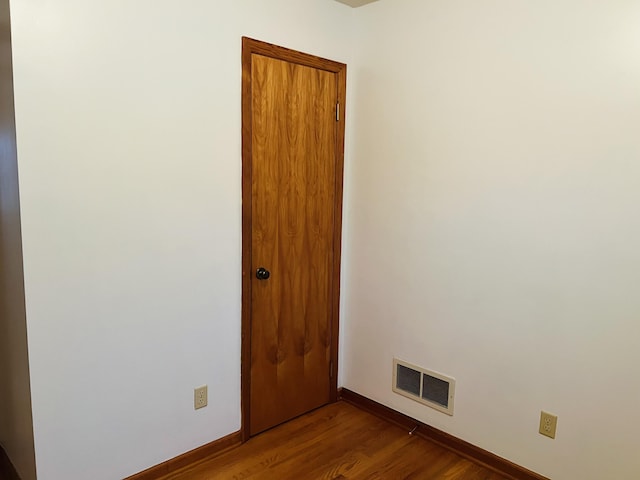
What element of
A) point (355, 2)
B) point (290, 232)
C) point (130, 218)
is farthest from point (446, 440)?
point (355, 2)

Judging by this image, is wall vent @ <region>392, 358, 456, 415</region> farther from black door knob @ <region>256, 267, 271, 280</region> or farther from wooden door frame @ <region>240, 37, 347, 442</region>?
black door knob @ <region>256, 267, 271, 280</region>

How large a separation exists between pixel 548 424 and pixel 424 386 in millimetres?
657

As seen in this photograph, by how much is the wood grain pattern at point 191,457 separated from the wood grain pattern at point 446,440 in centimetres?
82

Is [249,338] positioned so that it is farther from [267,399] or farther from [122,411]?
[122,411]

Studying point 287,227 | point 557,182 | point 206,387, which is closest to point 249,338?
point 206,387

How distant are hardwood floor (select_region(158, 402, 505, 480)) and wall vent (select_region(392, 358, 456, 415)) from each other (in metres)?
0.21

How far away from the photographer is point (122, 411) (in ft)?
6.75

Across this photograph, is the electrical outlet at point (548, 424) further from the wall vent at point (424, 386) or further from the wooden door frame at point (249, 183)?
the wooden door frame at point (249, 183)

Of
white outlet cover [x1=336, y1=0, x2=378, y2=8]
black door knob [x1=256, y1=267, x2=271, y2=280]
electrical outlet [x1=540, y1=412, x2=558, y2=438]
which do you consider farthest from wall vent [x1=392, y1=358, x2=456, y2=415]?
white outlet cover [x1=336, y1=0, x2=378, y2=8]

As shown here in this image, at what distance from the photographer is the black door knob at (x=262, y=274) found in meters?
2.49

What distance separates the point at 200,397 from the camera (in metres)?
2.34

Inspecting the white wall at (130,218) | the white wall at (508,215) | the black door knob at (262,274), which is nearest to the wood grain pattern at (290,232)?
the black door knob at (262,274)

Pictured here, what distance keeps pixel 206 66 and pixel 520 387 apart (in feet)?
6.91

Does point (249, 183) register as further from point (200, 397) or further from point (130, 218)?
point (200, 397)
